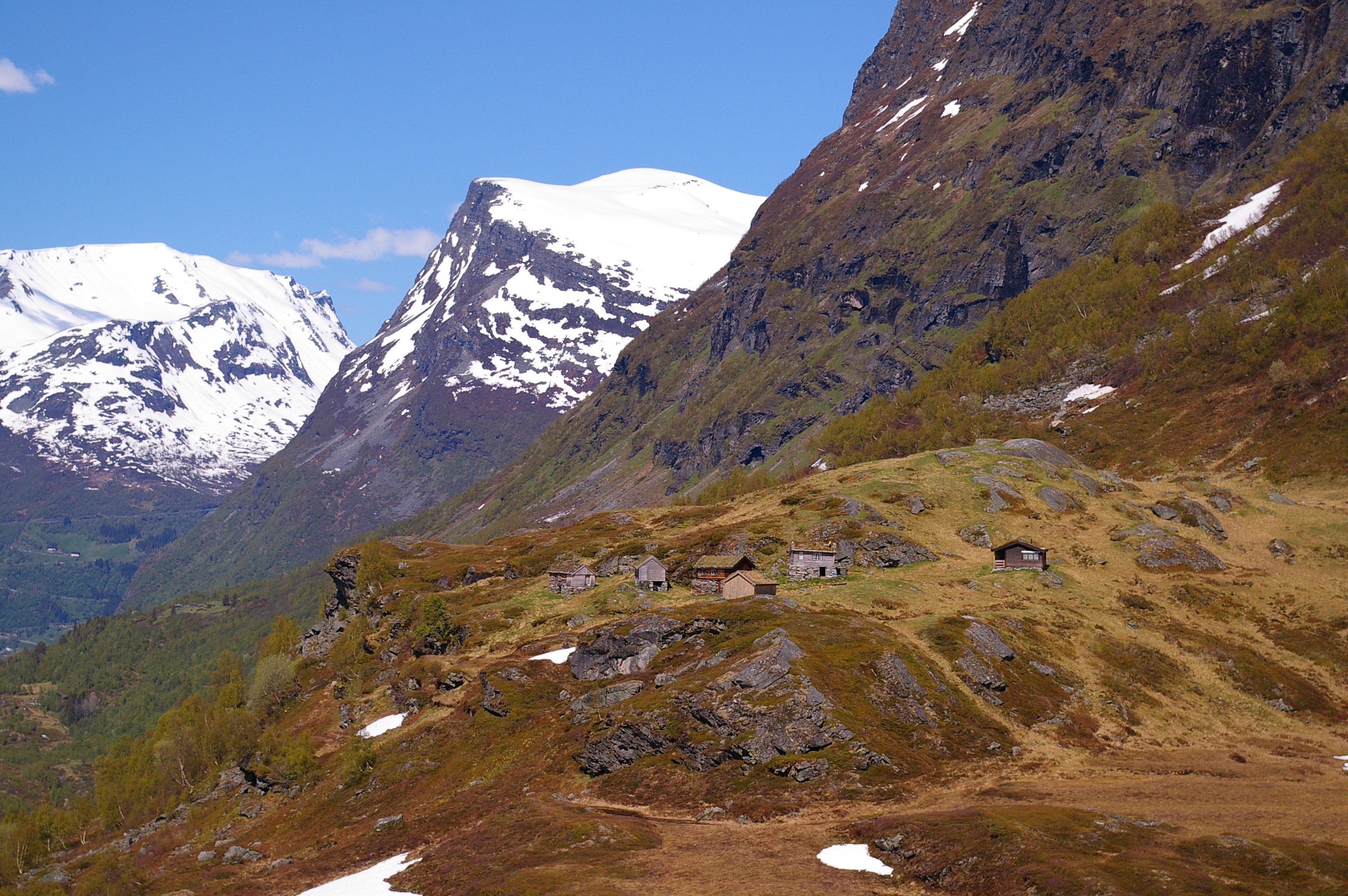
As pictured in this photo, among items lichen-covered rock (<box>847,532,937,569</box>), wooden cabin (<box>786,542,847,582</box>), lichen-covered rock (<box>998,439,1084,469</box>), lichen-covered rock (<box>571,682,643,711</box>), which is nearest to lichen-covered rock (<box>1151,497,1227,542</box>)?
lichen-covered rock (<box>998,439,1084,469</box>)

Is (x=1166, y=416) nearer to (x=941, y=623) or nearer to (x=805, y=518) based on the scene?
(x=805, y=518)

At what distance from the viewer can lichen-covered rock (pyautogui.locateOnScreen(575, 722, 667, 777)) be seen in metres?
82.9

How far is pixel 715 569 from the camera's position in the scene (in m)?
123

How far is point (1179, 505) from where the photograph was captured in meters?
136

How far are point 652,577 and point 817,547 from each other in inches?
826

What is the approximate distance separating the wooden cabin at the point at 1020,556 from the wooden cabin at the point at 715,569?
29.6 metres

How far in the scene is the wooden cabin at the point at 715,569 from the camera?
121 meters

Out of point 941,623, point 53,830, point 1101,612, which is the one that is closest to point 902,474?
point 1101,612

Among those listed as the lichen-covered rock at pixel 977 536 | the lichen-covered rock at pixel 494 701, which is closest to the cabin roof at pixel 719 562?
the lichen-covered rock at pixel 977 536

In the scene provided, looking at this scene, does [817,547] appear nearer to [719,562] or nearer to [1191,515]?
[719,562]

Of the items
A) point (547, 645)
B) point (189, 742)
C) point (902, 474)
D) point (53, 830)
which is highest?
point (902, 474)

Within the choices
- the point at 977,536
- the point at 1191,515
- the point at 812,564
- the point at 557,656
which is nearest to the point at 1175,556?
the point at 1191,515

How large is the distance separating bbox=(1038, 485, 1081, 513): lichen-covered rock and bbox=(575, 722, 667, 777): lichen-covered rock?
259 feet

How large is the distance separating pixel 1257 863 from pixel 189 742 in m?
140
